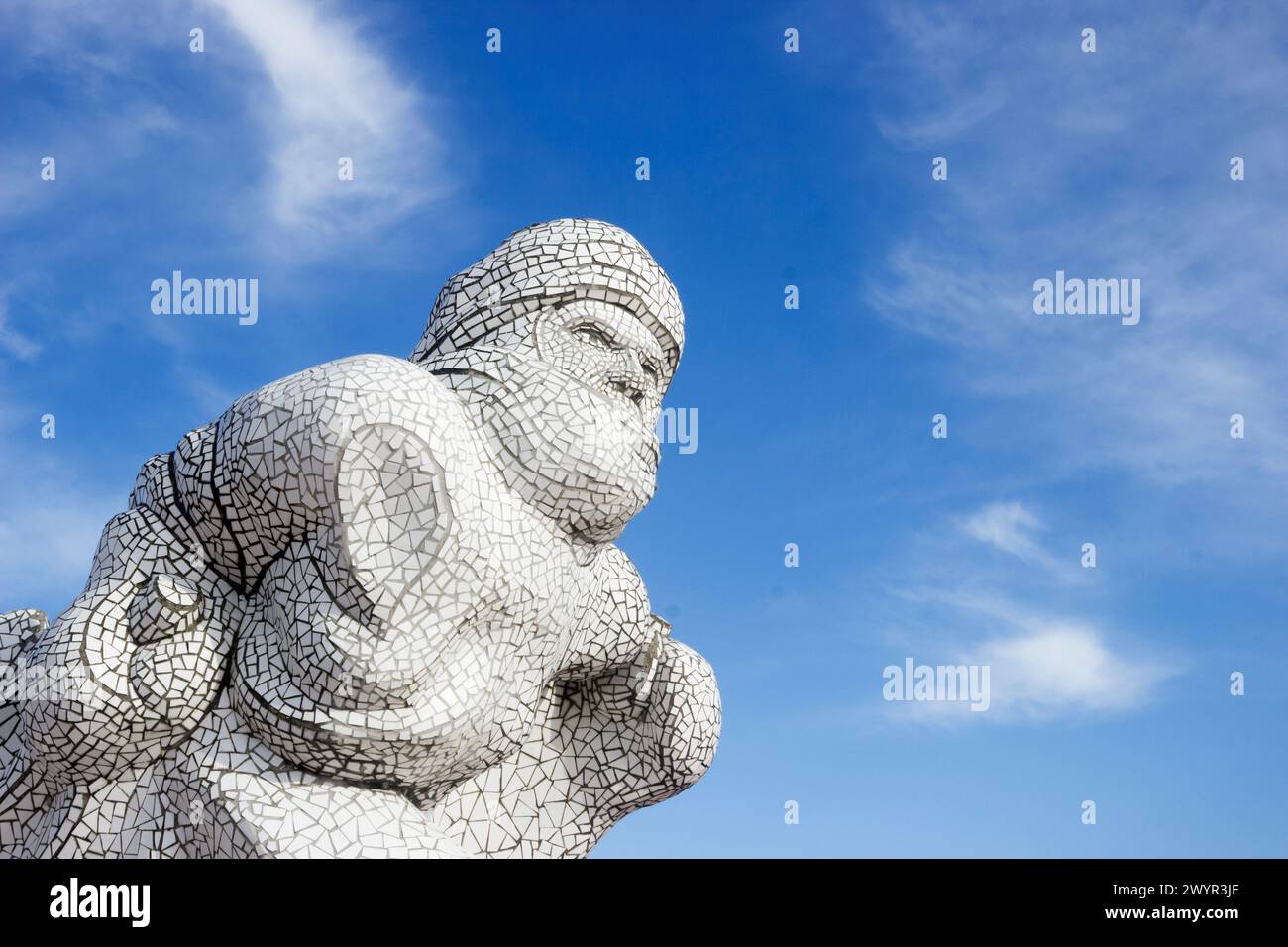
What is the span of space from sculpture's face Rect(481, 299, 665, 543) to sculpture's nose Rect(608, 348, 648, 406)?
16 centimetres

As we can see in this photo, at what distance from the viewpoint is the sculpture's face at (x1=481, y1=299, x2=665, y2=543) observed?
8.04 meters

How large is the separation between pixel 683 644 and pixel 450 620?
262cm

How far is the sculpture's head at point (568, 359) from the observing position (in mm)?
8070

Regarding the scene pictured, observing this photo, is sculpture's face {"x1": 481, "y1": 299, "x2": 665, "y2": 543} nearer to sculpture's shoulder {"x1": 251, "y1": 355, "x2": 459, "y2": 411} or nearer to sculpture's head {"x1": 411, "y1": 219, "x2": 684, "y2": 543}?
sculpture's head {"x1": 411, "y1": 219, "x2": 684, "y2": 543}

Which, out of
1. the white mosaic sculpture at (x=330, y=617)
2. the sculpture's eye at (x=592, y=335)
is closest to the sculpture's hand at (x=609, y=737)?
the white mosaic sculpture at (x=330, y=617)

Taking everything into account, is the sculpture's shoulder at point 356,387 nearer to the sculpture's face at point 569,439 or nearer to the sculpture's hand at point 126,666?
the sculpture's face at point 569,439

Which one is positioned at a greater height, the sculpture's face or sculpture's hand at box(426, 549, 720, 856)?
the sculpture's face

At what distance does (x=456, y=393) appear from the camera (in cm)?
835

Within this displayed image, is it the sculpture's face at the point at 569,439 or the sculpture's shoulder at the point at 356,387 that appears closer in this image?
A: the sculpture's shoulder at the point at 356,387

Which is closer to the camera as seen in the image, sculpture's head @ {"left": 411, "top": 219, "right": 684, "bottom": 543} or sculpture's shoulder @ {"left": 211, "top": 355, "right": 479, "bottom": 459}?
sculpture's shoulder @ {"left": 211, "top": 355, "right": 479, "bottom": 459}

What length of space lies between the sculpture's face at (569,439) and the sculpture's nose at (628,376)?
16 cm

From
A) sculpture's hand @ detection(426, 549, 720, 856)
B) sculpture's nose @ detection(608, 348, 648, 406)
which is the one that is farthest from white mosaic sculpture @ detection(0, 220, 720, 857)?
sculpture's hand @ detection(426, 549, 720, 856)

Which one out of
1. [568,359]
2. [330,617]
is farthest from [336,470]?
[568,359]
